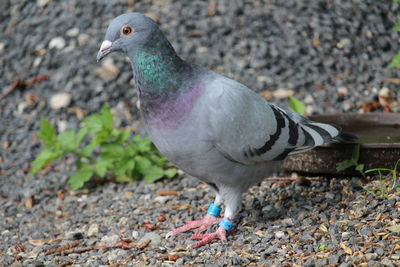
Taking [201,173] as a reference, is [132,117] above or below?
below

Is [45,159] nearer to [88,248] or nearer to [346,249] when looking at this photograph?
[88,248]

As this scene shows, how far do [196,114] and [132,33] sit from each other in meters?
0.66

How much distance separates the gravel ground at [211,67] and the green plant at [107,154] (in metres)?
0.15

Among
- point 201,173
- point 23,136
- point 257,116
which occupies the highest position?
point 257,116

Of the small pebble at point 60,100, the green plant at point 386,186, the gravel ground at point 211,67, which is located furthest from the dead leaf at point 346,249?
the small pebble at point 60,100

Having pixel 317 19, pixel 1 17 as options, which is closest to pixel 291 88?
pixel 317 19

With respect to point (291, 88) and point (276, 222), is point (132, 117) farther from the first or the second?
point (276, 222)

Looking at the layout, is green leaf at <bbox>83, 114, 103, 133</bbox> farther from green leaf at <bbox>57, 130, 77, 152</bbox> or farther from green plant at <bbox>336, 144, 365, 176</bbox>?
green plant at <bbox>336, 144, 365, 176</bbox>

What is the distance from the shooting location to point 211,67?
728 cm

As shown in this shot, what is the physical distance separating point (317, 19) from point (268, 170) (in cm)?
364

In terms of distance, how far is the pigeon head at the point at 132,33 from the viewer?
4.10 meters

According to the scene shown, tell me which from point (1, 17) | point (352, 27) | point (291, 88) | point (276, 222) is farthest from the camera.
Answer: point (1, 17)

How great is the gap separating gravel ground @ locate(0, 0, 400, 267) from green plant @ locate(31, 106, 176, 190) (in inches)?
5.7

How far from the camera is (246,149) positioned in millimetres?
4238
